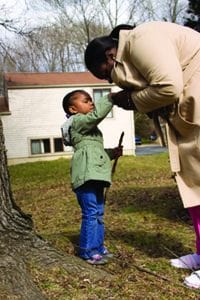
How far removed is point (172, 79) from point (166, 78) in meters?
0.03

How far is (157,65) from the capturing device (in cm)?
255

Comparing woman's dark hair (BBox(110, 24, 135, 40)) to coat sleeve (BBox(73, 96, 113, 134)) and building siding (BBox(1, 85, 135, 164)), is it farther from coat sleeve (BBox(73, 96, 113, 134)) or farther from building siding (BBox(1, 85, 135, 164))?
building siding (BBox(1, 85, 135, 164))

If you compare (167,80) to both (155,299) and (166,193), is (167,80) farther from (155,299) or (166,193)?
(166,193)

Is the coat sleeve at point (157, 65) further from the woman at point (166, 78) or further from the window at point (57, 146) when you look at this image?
the window at point (57, 146)

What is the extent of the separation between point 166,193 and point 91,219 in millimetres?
4226

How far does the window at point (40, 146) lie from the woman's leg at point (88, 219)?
21.9m

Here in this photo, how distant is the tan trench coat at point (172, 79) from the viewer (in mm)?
2586

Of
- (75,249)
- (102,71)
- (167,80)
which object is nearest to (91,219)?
(75,249)

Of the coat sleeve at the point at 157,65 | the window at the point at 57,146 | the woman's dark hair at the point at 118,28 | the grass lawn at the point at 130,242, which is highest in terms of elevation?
the woman's dark hair at the point at 118,28

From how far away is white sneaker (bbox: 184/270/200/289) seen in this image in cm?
305

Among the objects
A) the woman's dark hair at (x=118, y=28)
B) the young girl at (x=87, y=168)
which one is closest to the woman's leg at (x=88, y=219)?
the young girl at (x=87, y=168)

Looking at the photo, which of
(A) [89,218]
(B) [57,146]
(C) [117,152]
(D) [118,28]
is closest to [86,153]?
(C) [117,152]

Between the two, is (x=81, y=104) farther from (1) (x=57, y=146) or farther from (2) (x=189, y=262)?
(1) (x=57, y=146)

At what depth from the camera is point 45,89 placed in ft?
82.1
